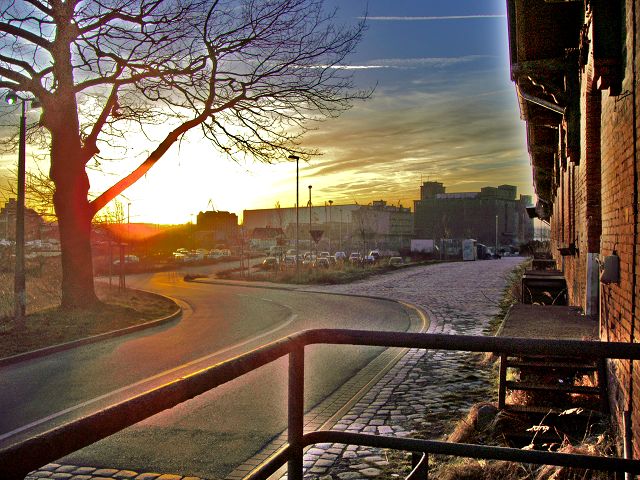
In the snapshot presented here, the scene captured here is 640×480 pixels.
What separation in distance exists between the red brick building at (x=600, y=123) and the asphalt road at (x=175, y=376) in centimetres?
364

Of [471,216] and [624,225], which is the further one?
[471,216]

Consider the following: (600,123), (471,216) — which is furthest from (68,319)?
(471,216)

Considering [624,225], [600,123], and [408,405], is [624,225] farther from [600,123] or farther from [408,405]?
[408,405]

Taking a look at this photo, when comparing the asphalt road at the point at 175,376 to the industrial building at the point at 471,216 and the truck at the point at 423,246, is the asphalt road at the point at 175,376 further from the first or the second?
the industrial building at the point at 471,216

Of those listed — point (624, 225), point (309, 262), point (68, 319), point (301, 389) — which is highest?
point (624, 225)

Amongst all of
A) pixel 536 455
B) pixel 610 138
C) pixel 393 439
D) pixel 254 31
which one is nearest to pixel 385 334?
pixel 393 439

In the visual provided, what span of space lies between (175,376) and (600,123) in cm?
734

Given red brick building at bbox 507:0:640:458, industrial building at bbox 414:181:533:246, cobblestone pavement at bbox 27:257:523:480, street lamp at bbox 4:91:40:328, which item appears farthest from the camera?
industrial building at bbox 414:181:533:246

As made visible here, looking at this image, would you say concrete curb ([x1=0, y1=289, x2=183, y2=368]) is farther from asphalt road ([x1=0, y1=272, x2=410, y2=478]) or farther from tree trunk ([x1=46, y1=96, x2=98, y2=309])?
tree trunk ([x1=46, y1=96, x2=98, y2=309])

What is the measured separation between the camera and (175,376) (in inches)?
408

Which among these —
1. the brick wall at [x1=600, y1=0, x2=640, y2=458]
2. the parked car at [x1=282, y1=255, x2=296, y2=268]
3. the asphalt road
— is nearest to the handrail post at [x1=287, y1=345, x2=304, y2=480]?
the brick wall at [x1=600, y1=0, x2=640, y2=458]

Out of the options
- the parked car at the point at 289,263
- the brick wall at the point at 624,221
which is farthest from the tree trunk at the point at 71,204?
the parked car at the point at 289,263

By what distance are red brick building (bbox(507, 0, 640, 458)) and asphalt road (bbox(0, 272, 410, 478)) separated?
3.64 meters

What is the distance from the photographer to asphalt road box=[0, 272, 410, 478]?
6375 millimetres
